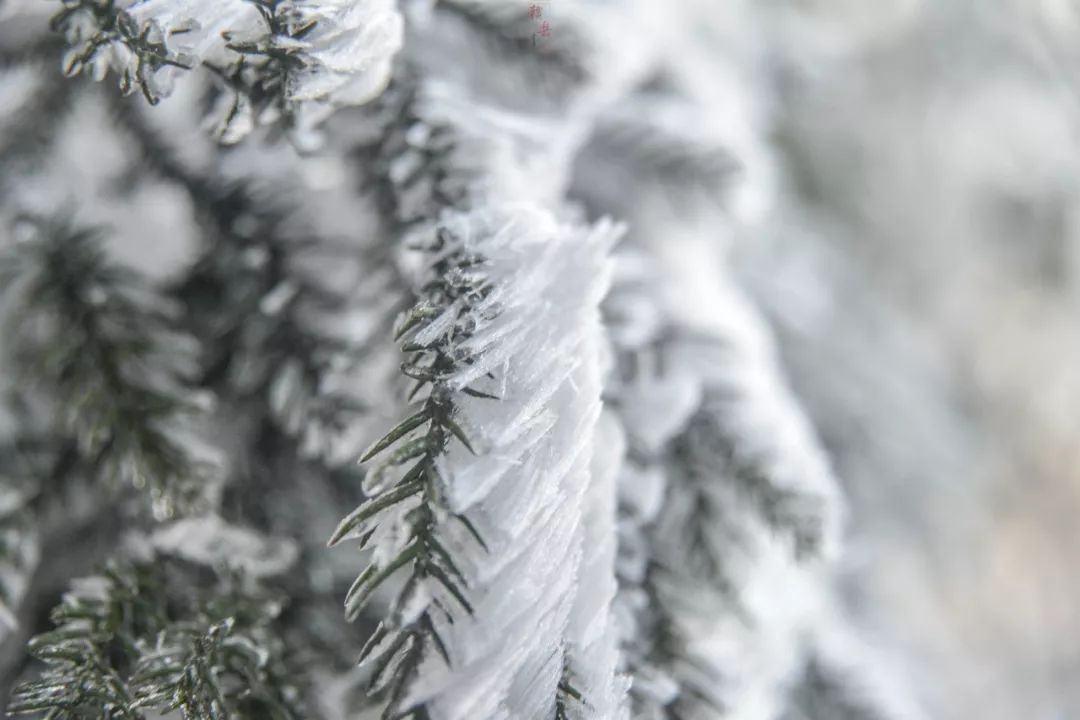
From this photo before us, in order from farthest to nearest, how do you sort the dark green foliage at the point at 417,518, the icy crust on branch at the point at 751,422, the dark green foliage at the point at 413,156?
the icy crust on branch at the point at 751,422 → the dark green foliage at the point at 413,156 → the dark green foliage at the point at 417,518

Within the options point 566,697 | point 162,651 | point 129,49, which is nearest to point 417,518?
point 566,697

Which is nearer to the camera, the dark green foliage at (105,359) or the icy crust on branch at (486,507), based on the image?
the icy crust on branch at (486,507)

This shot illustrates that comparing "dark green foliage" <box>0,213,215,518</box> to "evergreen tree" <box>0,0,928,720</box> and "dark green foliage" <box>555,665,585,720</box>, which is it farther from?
"dark green foliage" <box>555,665,585,720</box>

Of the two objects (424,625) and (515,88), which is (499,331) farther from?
(515,88)

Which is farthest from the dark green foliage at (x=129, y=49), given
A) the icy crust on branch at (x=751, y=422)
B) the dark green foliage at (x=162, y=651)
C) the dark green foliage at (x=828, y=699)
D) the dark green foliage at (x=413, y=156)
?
the dark green foliage at (x=828, y=699)

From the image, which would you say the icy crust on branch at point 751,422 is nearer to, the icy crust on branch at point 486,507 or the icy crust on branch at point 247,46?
the icy crust on branch at point 486,507

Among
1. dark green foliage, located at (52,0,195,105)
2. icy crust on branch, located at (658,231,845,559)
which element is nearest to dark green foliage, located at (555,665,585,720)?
icy crust on branch, located at (658,231,845,559)
